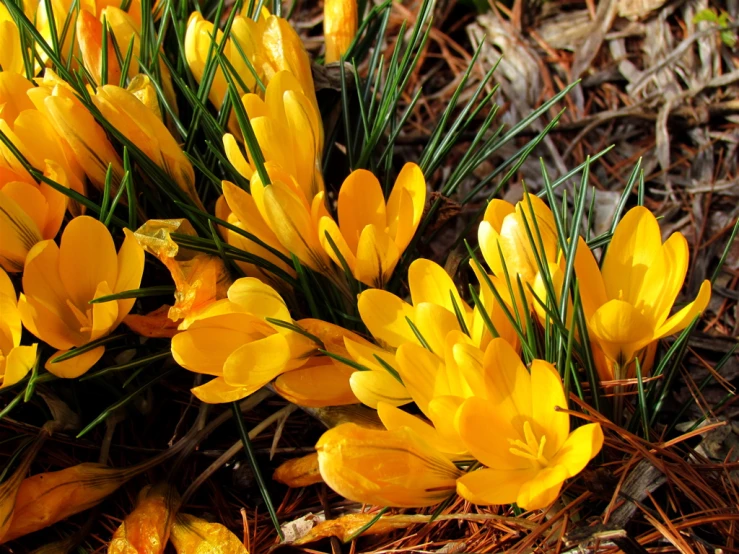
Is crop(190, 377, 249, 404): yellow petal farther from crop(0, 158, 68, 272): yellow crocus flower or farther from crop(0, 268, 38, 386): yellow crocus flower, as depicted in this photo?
crop(0, 158, 68, 272): yellow crocus flower

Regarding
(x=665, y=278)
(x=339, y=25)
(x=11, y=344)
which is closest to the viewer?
(x=665, y=278)

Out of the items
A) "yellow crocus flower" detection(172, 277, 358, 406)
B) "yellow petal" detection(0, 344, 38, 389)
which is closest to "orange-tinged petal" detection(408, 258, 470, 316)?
"yellow crocus flower" detection(172, 277, 358, 406)

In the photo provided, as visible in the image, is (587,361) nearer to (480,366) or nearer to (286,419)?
(480,366)

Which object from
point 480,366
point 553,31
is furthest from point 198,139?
A: point 553,31

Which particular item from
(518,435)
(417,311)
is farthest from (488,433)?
(417,311)

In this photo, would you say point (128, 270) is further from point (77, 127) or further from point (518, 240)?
point (518, 240)

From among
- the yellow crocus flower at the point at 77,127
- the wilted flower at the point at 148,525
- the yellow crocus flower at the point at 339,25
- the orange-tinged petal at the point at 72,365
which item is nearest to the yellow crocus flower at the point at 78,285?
the orange-tinged petal at the point at 72,365
